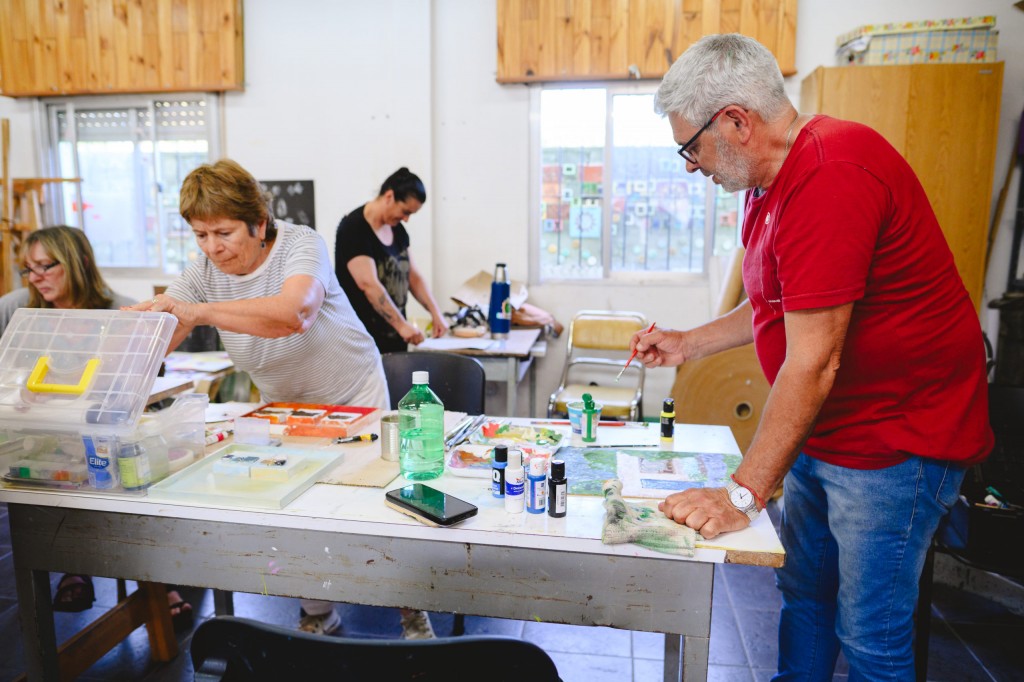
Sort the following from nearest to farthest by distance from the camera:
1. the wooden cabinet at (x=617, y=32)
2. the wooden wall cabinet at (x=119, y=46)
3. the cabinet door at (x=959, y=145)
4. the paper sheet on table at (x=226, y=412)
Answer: the paper sheet on table at (x=226, y=412) → the cabinet door at (x=959, y=145) → the wooden cabinet at (x=617, y=32) → the wooden wall cabinet at (x=119, y=46)

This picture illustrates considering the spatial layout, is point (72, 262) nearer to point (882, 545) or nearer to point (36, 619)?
point (36, 619)

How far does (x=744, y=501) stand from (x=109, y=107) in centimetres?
561

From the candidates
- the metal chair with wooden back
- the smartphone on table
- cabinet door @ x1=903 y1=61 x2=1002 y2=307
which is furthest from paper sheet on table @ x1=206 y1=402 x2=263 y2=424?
cabinet door @ x1=903 y1=61 x2=1002 y2=307

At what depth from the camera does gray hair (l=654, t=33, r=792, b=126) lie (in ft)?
4.25

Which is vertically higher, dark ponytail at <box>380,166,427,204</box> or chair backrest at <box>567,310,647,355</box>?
dark ponytail at <box>380,166,427,204</box>

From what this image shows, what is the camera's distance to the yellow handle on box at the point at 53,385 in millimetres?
1538

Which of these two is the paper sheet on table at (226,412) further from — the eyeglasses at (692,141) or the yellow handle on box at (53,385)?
the eyeglasses at (692,141)

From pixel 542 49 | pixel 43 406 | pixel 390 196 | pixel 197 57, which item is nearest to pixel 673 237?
pixel 542 49

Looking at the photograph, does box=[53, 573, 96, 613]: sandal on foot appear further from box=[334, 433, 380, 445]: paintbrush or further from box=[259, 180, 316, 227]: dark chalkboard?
box=[259, 180, 316, 227]: dark chalkboard

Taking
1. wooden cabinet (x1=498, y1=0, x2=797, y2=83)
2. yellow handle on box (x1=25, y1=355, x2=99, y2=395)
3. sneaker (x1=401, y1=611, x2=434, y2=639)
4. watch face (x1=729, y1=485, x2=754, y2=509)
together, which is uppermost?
wooden cabinet (x1=498, y1=0, x2=797, y2=83)

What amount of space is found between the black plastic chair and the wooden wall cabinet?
4.90 m

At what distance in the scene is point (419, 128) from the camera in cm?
475

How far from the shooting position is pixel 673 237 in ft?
15.7

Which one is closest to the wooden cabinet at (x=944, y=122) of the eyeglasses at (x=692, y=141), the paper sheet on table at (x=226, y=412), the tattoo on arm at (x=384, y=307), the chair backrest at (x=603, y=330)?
the chair backrest at (x=603, y=330)
